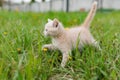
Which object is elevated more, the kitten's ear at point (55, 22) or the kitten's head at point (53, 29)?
the kitten's ear at point (55, 22)

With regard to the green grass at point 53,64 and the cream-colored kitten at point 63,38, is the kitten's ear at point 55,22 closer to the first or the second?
the cream-colored kitten at point 63,38

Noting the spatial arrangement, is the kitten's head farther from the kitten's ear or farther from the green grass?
the green grass

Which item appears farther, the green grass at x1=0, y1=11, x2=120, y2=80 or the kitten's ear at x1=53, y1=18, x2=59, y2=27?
the kitten's ear at x1=53, y1=18, x2=59, y2=27

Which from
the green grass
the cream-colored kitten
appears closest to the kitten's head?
Answer: the cream-colored kitten

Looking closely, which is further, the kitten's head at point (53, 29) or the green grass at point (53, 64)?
the kitten's head at point (53, 29)

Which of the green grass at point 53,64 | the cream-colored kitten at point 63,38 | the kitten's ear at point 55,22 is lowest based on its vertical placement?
the green grass at point 53,64

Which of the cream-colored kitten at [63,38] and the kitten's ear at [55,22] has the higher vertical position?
the kitten's ear at [55,22]

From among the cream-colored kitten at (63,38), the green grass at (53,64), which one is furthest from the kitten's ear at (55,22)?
the green grass at (53,64)

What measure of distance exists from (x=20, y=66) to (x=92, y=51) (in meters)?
0.70

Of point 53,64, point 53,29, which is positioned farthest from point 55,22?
point 53,64

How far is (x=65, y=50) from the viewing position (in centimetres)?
293

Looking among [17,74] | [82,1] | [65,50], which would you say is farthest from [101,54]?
[82,1]

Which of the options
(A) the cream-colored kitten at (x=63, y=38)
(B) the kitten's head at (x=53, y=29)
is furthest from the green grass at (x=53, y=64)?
(B) the kitten's head at (x=53, y=29)

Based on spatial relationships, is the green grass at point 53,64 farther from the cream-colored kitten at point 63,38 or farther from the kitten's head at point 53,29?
the kitten's head at point 53,29
